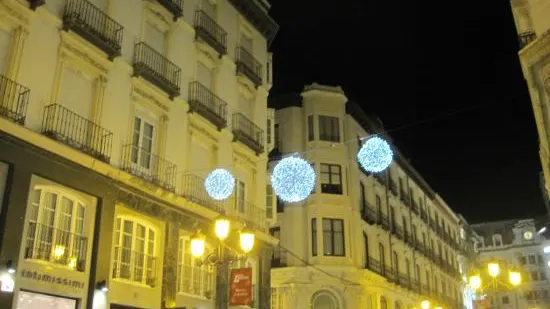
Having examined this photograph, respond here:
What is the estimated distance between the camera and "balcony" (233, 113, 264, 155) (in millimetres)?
22756

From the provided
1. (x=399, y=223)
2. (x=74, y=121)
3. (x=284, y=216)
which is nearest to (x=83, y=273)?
(x=74, y=121)

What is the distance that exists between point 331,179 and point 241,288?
16.4 m

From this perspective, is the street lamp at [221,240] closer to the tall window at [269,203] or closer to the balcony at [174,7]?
the balcony at [174,7]

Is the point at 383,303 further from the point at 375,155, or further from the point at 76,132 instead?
the point at 76,132

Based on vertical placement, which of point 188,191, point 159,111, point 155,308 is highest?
point 159,111

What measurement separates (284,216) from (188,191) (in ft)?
44.7

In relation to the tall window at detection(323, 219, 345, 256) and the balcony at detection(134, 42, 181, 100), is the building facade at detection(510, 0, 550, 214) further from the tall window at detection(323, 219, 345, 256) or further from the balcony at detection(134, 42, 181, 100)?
the tall window at detection(323, 219, 345, 256)

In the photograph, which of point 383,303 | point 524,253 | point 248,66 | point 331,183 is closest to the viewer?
point 248,66

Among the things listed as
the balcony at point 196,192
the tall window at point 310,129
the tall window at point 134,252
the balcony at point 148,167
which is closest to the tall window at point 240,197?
the balcony at point 196,192

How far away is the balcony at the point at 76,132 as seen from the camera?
14352 millimetres

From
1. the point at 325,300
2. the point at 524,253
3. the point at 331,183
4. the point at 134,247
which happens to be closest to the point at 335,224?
the point at 331,183

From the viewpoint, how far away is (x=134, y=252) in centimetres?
1669

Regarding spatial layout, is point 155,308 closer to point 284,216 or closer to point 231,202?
point 231,202

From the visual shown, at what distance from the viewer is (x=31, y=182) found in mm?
13617
